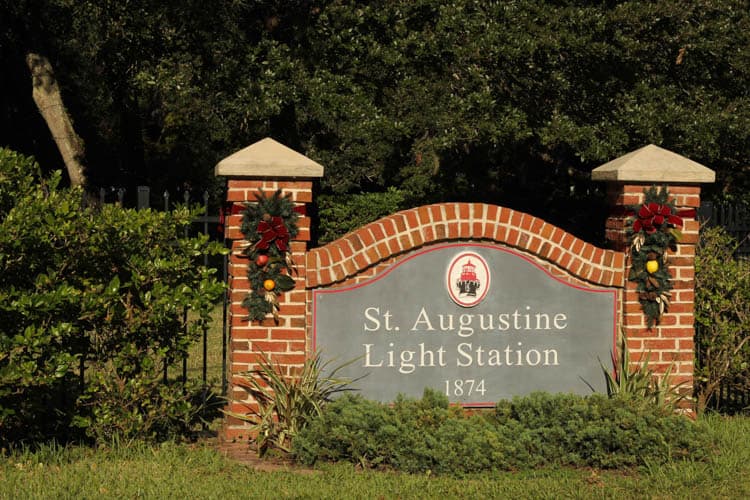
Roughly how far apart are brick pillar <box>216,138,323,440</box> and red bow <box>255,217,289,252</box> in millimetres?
128

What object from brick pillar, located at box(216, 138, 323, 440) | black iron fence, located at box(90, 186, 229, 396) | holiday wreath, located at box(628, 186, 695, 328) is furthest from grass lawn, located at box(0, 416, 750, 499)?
holiday wreath, located at box(628, 186, 695, 328)

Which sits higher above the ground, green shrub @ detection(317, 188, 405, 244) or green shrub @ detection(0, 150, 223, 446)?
green shrub @ detection(317, 188, 405, 244)

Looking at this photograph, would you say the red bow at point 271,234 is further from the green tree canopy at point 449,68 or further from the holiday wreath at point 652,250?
the green tree canopy at point 449,68

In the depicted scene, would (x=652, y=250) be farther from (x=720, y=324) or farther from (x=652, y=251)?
(x=720, y=324)

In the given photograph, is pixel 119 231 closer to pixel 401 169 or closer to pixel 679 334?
pixel 679 334

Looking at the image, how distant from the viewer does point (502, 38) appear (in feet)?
48.4

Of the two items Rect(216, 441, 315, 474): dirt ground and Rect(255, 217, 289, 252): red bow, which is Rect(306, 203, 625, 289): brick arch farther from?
Rect(216, 441, 315, 474): dirt ground

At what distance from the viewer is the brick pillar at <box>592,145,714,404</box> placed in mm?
7344

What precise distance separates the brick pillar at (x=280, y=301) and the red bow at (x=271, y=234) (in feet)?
0.42

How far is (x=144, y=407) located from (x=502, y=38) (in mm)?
9726

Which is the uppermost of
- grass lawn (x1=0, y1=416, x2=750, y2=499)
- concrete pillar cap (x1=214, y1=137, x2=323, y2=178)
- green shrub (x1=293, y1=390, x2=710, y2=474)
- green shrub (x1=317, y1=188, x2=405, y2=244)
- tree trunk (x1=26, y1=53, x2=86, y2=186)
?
tree trunk (x1=26, y1=53, x2=86, y2=186)

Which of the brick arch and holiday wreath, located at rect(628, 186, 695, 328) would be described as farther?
holiday wreath, located at rect(628, 186, 695, 328)

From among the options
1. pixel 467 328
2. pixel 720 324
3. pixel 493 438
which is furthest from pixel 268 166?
pixel 720 324

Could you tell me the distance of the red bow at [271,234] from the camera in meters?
6.91
